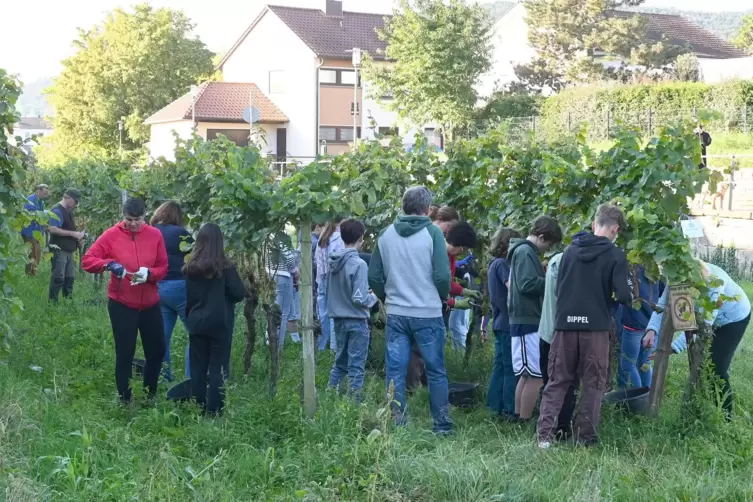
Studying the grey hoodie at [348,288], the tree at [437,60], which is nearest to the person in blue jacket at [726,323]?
the grey hoodie at [348,288]

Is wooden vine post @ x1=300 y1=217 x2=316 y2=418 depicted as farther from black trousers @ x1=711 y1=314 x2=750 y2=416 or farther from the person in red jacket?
black trousers @ x1=711 y1=314 x2=750 y2=416

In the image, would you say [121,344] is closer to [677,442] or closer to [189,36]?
[677,442]

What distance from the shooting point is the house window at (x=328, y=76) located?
52938 millimetres

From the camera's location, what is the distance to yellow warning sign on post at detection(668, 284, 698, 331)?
6.67 metres

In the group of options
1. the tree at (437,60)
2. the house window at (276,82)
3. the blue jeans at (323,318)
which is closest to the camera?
the blue jeans at (323,318)

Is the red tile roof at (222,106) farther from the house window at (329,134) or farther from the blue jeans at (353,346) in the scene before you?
the blue jeans at (353,346)

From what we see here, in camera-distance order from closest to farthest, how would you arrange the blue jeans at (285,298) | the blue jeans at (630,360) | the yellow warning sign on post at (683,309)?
the yellow warning sign on post at (683,309)
the blue jeans at (630,360)
the blue jeans at (285,298)

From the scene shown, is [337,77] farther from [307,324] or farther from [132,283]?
[307,324]

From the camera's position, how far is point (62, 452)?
588 cm

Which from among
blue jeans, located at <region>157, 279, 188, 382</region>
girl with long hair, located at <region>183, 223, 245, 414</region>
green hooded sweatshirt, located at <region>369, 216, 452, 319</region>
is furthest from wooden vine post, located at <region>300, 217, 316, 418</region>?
blue jeans, located at <region>157, 279, 188, 382</region>

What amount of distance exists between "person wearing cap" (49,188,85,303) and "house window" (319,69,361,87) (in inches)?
1612

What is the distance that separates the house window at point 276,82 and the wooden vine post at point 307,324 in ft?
161

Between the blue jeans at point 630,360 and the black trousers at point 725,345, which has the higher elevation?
the black trousers at point 725,345

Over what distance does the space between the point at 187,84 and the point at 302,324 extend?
193 feet
